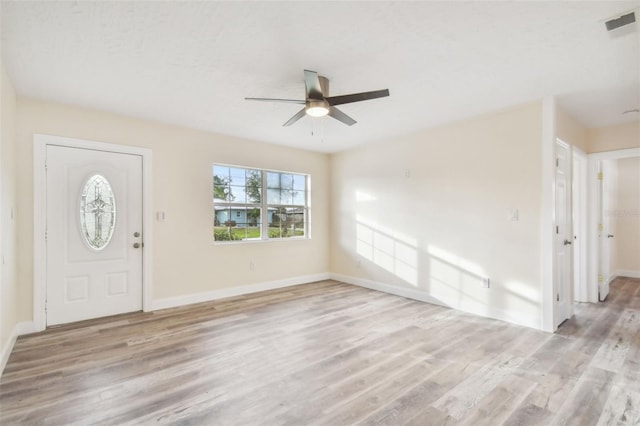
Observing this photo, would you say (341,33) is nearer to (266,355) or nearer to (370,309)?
(266,355)

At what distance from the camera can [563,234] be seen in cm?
376

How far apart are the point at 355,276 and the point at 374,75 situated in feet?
12.6

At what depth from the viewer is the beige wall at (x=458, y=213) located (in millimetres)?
3559

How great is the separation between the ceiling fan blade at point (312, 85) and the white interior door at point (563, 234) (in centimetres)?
297

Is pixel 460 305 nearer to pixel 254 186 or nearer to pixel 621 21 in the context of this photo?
pixel 621 21

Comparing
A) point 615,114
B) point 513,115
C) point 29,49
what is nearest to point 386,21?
point 513,115

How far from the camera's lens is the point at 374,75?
9.27 ft

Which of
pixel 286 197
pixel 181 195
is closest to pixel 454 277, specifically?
pixel 286 197

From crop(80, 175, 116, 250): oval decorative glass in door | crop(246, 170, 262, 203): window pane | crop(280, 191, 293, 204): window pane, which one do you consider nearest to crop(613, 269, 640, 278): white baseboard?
crop(280, 191, 293, 204): window pane

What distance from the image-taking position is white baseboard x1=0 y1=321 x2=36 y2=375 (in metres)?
2.60

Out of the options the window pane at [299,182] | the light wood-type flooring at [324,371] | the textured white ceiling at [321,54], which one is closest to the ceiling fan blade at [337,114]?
the textured white ceiling at [321,54]

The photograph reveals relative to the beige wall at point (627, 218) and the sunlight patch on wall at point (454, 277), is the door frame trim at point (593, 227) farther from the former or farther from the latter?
the beige wall at point (627, 218)

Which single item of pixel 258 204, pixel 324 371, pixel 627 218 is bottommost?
pixel 324 371

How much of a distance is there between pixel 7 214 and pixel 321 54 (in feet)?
10.7
